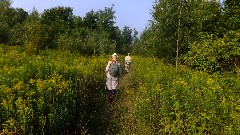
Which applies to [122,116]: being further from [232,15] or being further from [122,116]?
[232,15]

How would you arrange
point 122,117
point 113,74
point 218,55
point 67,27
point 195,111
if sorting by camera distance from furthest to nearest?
point 67,27 → point 113,74 → point 218,55 → point 122,117 → point 195,111

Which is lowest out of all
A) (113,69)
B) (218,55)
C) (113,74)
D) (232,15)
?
(113,74)

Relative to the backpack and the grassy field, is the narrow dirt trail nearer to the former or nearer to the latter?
the grassy field

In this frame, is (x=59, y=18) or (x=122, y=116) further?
A: (x=59, y=18)

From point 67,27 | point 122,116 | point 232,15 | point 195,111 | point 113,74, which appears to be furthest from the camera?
point 67,27

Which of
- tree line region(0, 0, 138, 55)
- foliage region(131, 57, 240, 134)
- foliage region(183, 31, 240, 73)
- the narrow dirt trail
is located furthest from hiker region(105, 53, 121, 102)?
tree line region(0, 0, 138, 55)

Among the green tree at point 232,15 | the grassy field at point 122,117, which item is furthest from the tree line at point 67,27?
the grassy field at point 122,117

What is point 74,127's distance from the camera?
910 centimetres

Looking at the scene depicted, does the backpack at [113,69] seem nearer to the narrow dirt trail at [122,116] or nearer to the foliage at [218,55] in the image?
the narrow dirt trail at [122,116]

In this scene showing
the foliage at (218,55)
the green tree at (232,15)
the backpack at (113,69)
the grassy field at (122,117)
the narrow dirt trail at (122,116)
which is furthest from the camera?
the green tree at (232,15)

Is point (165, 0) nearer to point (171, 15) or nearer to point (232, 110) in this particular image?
point (171, 15)

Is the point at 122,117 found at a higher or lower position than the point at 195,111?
lower

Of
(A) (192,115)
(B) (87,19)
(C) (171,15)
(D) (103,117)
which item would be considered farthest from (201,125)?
(B) (87,19)

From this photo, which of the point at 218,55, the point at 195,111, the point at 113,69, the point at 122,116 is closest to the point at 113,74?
the point at 113,69
